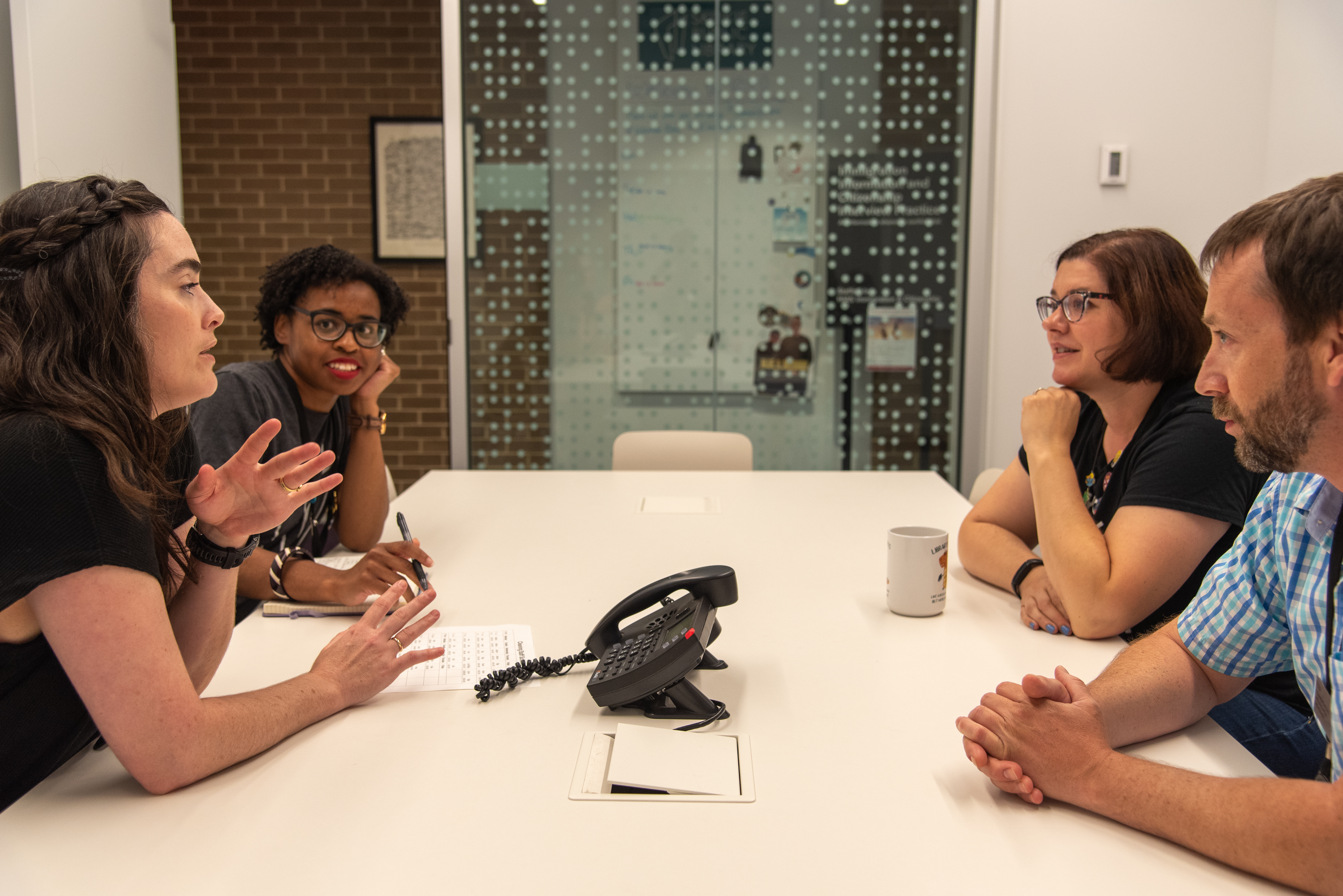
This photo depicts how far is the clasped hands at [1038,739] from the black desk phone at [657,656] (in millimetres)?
306

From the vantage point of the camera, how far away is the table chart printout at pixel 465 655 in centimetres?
122

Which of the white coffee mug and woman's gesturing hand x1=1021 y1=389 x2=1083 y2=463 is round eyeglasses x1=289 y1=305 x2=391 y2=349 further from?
woman's gesturing hand x1=1021 y1=389 x2=1083 y2=463

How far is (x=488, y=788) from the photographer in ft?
3.14

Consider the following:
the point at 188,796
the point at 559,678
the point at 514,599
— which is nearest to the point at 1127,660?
the point at 559,678

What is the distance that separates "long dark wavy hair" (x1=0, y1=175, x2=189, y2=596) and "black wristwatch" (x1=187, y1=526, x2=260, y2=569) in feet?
0.27

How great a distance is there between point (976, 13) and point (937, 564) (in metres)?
2.80

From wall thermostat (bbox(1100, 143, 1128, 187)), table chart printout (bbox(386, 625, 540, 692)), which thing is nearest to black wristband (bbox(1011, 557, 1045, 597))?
table chart printout (bbox(386, 625, 540, 692))

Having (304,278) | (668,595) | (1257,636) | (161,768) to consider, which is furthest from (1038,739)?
(304,278)

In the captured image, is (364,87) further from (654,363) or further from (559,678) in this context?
(559,678)

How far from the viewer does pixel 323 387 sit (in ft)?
6.85

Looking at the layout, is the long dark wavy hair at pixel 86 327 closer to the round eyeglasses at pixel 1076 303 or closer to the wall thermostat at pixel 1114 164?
the round eyeglasses at pixel 1076 303

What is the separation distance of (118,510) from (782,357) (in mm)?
2978

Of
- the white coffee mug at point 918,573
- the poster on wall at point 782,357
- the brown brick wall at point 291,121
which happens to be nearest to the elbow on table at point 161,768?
the white coffee mug at point 918,573

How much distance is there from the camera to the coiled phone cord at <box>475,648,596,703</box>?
3.87 ft
